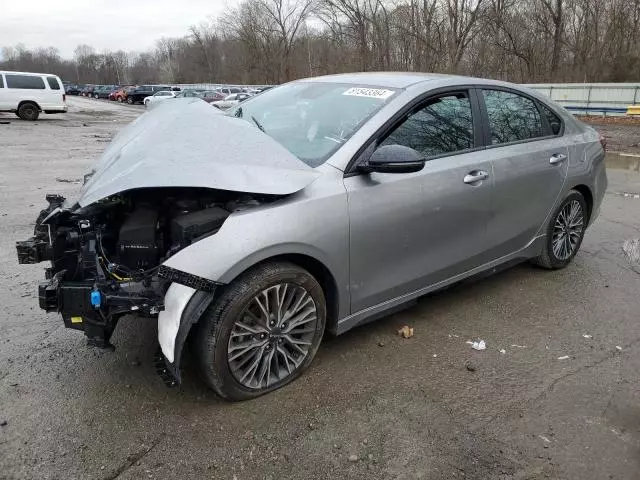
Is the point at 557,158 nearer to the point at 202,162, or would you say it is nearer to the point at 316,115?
the point at 316,115

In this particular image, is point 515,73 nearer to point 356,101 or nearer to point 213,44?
point 356,101

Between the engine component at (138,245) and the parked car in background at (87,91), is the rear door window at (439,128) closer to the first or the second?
the engine component at (138,245)

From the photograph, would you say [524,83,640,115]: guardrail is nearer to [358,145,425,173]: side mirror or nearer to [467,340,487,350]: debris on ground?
[467,340,487,350]: debris on ground

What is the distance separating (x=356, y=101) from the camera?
11.0 feet

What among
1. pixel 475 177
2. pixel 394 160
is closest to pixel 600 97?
pixel 475 177

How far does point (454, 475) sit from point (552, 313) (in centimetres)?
209

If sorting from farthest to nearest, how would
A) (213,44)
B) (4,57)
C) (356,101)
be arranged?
1. (4,57)
2. (213,44)
3. (356,101)

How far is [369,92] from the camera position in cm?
337

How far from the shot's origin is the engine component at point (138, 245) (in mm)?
2672

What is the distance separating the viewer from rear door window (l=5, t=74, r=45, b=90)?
22.1 meters

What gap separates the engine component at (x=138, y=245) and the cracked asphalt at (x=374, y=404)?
76 centimetres

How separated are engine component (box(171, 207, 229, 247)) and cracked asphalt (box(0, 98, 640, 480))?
93cm

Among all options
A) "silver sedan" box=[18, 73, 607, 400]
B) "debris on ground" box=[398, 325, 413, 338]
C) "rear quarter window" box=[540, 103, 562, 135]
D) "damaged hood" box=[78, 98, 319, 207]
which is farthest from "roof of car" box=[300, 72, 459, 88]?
"debris on ground" box=[398, 325, 413, 338]

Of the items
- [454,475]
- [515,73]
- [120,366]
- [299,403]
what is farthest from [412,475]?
[515,73]
